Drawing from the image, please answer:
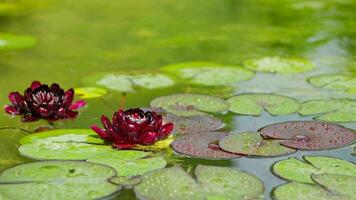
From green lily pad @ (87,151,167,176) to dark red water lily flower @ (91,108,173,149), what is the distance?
0.06 metres

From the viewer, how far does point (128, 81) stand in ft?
8.76

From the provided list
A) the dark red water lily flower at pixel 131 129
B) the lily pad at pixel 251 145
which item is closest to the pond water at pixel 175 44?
the lily pad at pixel 251 145

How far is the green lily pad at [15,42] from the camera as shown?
125 inches

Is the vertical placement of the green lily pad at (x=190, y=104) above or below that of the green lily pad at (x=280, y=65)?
below

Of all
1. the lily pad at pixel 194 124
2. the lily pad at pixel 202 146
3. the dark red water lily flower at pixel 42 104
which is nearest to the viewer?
the lily pad at pixel 202 146

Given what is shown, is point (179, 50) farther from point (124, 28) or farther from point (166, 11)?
point (166, 11)

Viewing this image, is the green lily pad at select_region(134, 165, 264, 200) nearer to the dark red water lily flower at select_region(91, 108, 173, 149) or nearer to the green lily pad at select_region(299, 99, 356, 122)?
the dark red water lily flower at select_region(91, 108, 173, 149)

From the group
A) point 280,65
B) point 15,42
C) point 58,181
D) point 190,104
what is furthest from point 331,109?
point 15,42

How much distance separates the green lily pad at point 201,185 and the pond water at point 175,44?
0.07 metres

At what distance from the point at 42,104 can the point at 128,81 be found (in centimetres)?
48

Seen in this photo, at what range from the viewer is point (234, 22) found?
364 centimetres

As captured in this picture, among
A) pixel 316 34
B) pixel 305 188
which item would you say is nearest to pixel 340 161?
pixel 305 188

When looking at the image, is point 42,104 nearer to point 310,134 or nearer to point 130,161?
point 130,161

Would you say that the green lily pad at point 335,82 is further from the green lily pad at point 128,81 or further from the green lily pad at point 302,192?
the green lily pad at point 302,192
